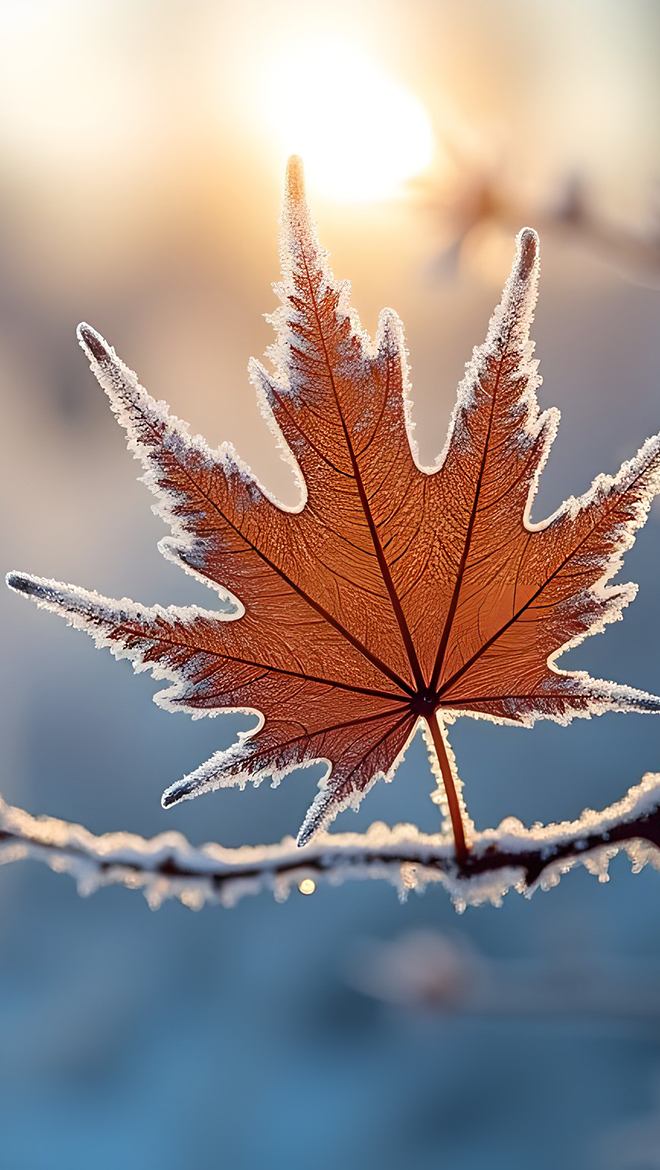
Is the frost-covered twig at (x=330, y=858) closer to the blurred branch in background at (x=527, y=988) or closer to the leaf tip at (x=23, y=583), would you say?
the leaf tip at (x=23, y=583)

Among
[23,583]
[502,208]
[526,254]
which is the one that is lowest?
[23,583]

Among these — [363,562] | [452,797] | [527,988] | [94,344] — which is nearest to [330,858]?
[452,797]

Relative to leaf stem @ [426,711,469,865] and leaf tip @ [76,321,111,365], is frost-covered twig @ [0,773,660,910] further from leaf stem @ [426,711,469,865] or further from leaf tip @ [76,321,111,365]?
leaf tip @ [76,321,111,365]

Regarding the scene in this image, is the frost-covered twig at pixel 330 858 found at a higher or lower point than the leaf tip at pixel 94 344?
lower

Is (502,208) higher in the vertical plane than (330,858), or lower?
higher

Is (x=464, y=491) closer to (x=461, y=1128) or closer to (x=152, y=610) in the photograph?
(x=152, y=610)

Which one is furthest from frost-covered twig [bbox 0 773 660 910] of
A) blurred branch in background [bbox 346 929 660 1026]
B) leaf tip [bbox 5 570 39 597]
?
blurred branch in background [bbox 346 929 660 1026]

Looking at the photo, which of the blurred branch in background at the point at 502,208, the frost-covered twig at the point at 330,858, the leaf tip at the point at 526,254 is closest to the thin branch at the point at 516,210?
the blurred branch in background at the point at 502,208

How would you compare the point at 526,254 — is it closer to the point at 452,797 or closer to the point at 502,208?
the point at 452,797
